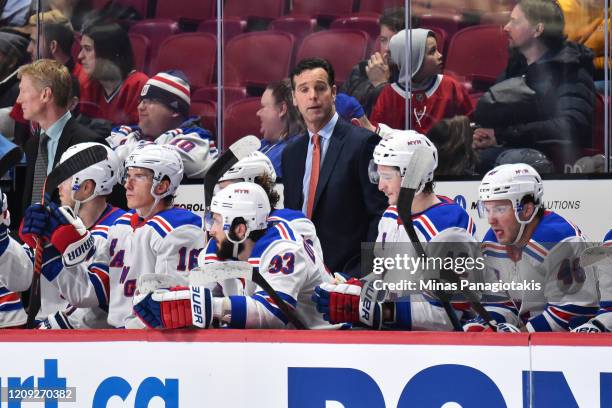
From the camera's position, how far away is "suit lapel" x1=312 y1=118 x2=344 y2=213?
5457 millimetres

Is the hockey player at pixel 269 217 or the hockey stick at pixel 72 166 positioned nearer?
the hockey player at pixel 269 217

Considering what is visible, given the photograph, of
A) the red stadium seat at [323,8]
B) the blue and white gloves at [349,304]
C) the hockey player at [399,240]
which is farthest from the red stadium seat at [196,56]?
the blue and white gloves at [349,304]

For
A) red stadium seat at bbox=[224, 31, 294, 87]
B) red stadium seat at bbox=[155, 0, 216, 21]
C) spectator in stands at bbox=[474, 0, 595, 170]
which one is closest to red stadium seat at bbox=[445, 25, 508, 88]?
spectator in stands at bbox=[474, 0, 595, 170]

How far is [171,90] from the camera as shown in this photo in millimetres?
5938

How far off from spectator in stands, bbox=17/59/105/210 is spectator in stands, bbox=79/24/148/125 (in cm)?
13

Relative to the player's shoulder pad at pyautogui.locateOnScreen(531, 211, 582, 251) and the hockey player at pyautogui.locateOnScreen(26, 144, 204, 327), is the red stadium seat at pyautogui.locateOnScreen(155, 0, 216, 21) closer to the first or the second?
the hockey player at pyautogui.locateOnScreen(26, 144, 204, 327)

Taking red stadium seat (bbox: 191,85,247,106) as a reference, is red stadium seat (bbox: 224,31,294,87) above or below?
above

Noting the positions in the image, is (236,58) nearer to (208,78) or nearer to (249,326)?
(208,78)

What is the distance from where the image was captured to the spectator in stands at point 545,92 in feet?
17.8

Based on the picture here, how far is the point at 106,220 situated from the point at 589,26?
215cm

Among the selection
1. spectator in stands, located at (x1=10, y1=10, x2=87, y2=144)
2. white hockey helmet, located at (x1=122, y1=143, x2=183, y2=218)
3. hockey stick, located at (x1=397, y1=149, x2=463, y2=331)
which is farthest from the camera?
spectator in stands, located at (x1=10, y1=10, x2=87, y2=144)

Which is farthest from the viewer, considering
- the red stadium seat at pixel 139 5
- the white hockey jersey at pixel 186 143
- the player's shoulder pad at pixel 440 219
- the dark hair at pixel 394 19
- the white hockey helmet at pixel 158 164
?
the red stadium seat at pixel 139 5

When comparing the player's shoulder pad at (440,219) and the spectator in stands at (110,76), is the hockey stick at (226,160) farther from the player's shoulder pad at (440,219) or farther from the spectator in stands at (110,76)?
the player's shoulder pad at (440,219)

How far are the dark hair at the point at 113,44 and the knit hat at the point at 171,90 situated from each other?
16 centimetres
